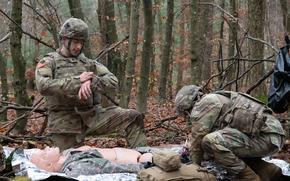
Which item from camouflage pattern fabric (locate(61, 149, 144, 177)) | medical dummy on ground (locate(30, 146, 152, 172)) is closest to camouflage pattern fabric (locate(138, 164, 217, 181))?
camouflage pattern fabric (locate(61, 149, 144, 177))

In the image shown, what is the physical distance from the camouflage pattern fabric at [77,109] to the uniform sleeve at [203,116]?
1.77 meters

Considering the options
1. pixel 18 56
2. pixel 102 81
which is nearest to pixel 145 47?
pixel 18 56

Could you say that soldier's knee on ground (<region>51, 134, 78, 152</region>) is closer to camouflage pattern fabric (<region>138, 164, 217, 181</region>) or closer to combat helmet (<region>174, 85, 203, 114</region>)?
combat helmet (<region>174, 85, 203, 114</region>)

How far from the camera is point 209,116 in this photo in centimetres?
536

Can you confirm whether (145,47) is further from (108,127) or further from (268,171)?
(268,171)

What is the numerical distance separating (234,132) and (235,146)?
16 cm

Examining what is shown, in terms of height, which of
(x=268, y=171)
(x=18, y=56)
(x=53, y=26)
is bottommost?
(x=268, y=171)

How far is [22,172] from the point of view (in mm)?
5508

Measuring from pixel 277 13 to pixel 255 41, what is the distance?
13520 mm

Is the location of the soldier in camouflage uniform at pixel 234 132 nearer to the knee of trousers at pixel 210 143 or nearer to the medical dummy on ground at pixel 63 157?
the knee of trousers at pixel 210 143

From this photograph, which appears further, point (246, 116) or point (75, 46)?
point (75, 46)

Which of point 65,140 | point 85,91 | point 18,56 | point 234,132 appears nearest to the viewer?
point 234,132

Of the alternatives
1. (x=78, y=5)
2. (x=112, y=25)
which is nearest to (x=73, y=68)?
(x=78, y=5)

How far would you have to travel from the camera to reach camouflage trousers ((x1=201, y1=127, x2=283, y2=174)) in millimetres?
5250
